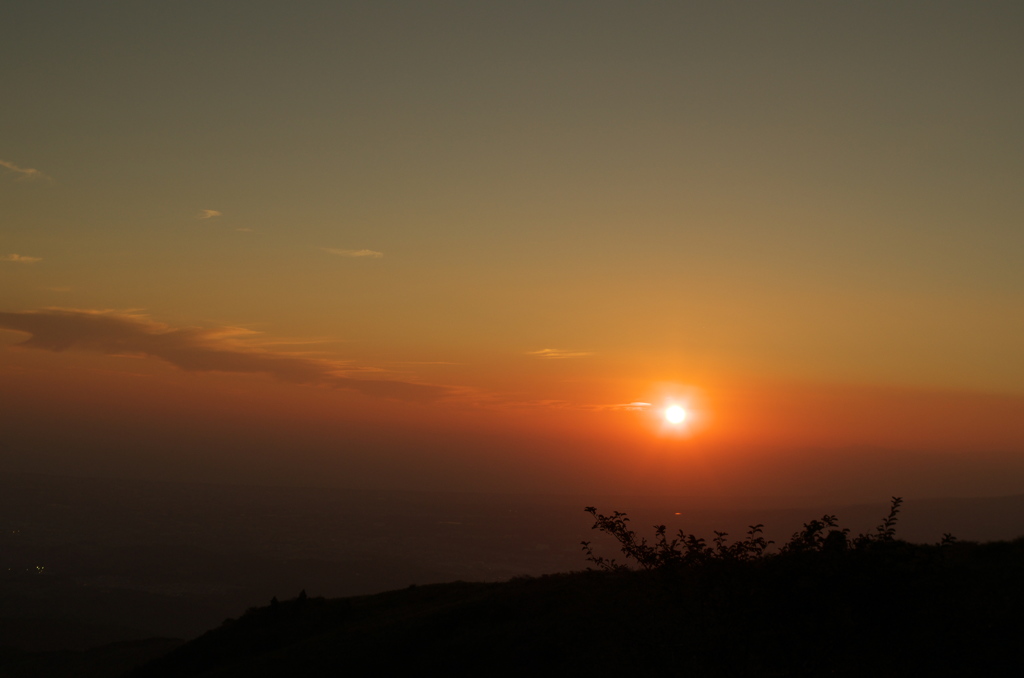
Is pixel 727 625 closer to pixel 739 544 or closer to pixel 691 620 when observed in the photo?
pixel 739 544

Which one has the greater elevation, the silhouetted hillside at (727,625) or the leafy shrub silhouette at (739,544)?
the leafy shrub silhouette at (739,544)

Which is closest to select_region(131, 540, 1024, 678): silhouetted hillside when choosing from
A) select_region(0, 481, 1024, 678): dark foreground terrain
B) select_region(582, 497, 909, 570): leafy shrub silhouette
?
select_region(0, 481, 1024, 678): dark foreground terrain

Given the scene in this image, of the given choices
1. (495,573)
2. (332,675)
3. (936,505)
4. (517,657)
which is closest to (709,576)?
(517,657)

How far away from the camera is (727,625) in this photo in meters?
12.7

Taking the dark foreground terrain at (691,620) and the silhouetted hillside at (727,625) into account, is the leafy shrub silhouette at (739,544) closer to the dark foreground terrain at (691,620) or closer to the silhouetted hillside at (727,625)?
the dark foreground terrain at (691,620)

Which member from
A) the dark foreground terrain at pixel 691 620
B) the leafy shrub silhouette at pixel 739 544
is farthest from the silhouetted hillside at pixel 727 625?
the leafy shrub silhouette at pixel 739 544

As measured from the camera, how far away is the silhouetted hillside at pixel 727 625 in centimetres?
1278

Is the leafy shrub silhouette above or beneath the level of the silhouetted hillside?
above

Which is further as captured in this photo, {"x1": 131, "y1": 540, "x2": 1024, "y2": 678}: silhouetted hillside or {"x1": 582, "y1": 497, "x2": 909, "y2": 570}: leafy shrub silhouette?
{"x1": 582, "y1": 497, "x2": 909, "y2": 570}: leafy shrub silhouette

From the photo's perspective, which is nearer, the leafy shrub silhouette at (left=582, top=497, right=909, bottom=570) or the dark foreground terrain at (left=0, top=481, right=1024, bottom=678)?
the dark foreground terrain at (left=0, top=481, right=1024, bottom=678)

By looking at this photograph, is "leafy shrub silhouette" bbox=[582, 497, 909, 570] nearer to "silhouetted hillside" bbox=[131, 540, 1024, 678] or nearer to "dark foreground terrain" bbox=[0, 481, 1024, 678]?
"dark foreground terrain" bbox=[0, 481, 1024, 678]

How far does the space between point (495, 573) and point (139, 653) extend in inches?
3078

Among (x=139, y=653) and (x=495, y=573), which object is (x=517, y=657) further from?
(x=495, y=573)

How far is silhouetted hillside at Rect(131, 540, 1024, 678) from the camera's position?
12.8 metres
